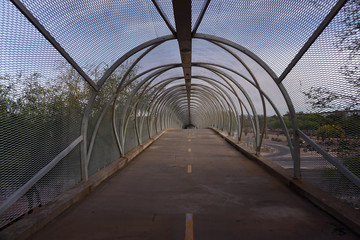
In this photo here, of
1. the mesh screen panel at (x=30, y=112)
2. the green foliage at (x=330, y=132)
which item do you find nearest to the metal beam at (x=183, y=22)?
the mesh screen panel at (x=30, y=112)

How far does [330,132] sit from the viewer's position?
532cm

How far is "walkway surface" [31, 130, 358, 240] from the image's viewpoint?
419 cm

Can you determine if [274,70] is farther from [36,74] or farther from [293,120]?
[36,74]

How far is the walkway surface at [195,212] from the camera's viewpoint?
4191 millimetres

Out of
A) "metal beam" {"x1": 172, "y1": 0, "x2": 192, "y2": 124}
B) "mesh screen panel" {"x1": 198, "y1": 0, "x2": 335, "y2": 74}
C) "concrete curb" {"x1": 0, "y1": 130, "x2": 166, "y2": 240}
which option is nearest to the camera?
"concrete curb" {"x1": 0, "y1": 130, "x2": 166, "y2": 240}

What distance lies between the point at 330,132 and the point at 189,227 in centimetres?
310

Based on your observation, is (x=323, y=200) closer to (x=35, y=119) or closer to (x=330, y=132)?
(x=330, y=132)

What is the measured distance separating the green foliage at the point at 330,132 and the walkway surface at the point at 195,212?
134 cm

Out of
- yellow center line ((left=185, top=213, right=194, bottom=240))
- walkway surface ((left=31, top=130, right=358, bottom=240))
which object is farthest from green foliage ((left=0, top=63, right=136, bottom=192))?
yellow center line ((left=185, top=213, right=194, bottom=240))

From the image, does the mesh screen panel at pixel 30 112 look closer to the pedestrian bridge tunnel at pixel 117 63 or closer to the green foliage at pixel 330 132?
the pedestrian bridge tunnel at pixel 117 63

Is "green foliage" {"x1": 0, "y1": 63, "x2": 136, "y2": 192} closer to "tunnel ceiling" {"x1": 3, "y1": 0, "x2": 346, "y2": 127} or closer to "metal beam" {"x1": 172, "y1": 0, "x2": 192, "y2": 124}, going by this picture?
"tunnel ceiling" {"x1": 3, "y1": 0, "x2": 346, "y2": 127}

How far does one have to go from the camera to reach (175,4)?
5.81 meters

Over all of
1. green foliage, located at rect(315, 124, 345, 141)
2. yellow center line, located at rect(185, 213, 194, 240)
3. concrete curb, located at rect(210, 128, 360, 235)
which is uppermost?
green foliage, located at rect(315, 124, 345, 141)

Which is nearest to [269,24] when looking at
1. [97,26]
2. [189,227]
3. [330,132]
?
[330,132]
